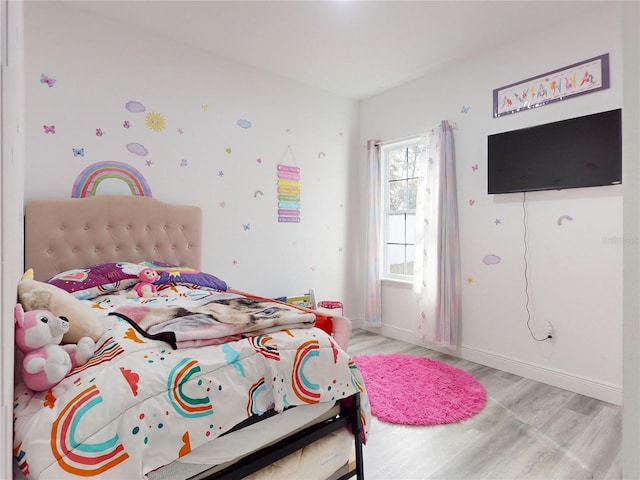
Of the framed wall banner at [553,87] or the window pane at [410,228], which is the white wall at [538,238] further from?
the window pane at [410,228]

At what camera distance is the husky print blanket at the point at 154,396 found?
3.01 feet

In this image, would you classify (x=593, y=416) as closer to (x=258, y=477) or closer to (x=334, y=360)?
(x=334, y=360)

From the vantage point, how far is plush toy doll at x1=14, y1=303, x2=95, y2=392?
39.6 inches

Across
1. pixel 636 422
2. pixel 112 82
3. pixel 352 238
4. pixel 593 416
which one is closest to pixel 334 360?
pixel 636 422

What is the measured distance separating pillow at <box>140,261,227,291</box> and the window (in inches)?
82.1

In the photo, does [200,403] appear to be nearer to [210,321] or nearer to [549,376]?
[210,321]

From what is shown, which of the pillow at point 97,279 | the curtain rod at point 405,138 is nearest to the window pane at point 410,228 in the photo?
the curtain rod at point 405,138

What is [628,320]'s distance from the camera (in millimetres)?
327

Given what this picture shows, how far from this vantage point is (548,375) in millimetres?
2773

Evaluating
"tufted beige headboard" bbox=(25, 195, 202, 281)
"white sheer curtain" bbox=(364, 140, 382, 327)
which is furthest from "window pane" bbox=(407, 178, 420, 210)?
"tufted beige headboard" bbox=(25, 195, 202, 281)

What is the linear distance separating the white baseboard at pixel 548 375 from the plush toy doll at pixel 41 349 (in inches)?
119

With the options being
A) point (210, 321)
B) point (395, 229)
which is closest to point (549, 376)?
point (395, 229)

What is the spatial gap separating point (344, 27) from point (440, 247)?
6.45 feet

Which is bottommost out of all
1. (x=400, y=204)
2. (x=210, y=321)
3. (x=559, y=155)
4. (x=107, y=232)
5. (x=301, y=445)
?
(x=301, y=445)
